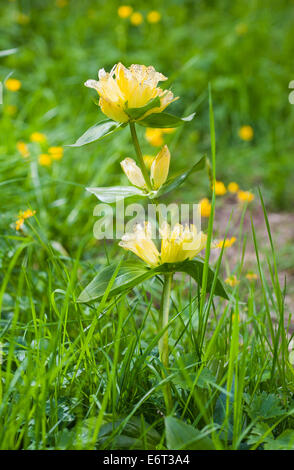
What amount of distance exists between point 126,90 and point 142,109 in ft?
0.17

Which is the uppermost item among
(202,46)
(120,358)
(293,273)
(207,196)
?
(202,46)

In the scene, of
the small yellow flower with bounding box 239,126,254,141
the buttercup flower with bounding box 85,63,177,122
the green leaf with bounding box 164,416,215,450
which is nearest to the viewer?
the green leaf with bounding box 164,416,215,450

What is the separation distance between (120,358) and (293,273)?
102 cm

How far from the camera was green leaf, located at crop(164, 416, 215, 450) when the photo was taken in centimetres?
79

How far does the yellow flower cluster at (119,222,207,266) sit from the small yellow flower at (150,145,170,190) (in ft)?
0.29

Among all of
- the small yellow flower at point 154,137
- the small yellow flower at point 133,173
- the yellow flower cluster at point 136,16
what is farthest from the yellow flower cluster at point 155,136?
the small yellow flower at point 133,173

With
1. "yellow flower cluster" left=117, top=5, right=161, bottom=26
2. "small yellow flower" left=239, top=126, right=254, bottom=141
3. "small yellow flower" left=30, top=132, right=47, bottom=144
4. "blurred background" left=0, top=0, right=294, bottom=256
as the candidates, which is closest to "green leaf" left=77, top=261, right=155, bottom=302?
"blurred background" left=0, top=0, right=294, bottom=256

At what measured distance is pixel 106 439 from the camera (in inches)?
33.3

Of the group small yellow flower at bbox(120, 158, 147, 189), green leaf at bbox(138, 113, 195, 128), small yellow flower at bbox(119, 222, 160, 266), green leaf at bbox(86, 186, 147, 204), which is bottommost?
small yellow flower at bbox(119, 222, 160, 266)

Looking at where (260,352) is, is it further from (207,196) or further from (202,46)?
(202,46)

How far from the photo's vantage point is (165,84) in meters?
2.27

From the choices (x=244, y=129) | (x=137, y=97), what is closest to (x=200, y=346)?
(x=137, y=97)

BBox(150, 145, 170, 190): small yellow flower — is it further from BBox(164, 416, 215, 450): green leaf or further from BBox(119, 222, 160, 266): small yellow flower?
BBox(164, 416, 215, 450): green leaf
